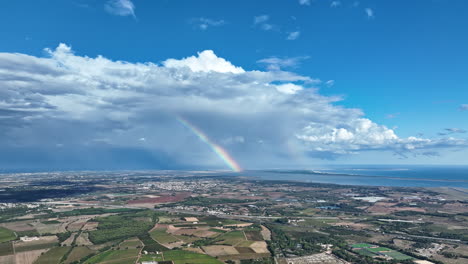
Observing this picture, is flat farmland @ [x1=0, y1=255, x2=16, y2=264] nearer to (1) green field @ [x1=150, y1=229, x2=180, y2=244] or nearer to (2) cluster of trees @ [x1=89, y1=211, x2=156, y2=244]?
(2) cluster of trees @ [x1=89, y1=211, x2=156, y2=244]

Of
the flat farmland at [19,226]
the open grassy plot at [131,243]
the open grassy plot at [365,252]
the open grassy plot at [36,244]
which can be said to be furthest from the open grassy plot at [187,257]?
the flat farmland at [19,226]

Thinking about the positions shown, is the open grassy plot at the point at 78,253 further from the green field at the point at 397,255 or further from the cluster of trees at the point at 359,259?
the green field at the point at 397,255

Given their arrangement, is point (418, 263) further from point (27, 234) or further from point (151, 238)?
point (27, 234)

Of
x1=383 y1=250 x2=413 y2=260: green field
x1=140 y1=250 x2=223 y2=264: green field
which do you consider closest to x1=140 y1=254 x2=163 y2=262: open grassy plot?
x1=140 y1=250 x2=223 y2=264: green field

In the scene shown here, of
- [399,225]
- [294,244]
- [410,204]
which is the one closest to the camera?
[294,244]

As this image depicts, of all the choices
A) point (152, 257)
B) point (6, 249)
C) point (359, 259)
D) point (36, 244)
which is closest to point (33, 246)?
point (36, 244)

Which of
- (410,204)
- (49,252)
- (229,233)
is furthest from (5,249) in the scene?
(410,204)
